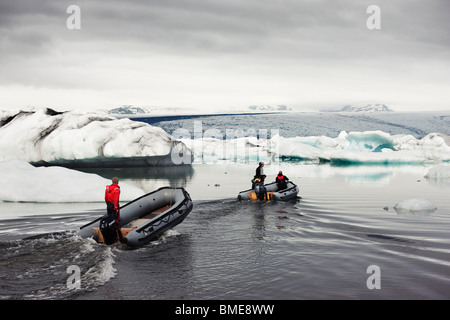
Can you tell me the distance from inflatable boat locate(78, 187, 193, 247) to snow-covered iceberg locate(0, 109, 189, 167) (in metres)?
19.3

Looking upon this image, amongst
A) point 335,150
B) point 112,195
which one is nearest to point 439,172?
point 335,150

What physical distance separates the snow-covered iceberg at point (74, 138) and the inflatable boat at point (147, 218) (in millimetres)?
19267

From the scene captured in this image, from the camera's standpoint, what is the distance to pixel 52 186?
644 inches

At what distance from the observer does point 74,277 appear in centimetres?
712

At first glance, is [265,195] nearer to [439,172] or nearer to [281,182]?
[281,182]

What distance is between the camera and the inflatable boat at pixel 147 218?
9.37 m

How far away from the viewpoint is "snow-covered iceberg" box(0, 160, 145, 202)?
1598 cm

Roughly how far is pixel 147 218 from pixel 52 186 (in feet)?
20.4
